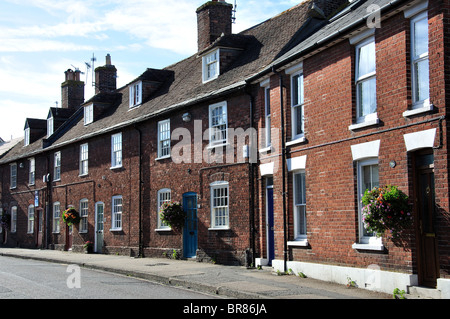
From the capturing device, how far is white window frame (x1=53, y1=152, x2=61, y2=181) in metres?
31.8

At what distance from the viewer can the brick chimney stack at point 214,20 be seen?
2340 centimetres

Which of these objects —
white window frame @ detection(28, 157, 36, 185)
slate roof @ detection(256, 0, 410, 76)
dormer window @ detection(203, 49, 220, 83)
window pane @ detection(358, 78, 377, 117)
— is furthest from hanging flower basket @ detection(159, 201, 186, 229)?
white window frame @ detection(28, 157, 36, 185)

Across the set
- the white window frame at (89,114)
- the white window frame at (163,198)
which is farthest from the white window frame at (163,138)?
the white window frame at (89,114)

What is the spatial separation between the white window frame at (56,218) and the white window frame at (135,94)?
28.3 feet

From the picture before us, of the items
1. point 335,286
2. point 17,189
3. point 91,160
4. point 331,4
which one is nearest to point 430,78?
point 335,286

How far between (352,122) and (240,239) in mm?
6423

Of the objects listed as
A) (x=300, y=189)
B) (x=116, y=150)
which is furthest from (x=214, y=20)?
(x=300, y=189)

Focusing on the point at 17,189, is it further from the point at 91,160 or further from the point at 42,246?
the point at 91,160

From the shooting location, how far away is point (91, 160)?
28062mm

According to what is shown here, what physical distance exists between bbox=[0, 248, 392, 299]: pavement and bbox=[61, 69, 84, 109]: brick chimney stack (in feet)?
67.6

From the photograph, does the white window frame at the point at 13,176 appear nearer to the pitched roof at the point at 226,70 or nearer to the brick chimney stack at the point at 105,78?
the brick chimney stack at the point at 105,78

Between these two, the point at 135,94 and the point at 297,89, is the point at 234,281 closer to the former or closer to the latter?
the point at 297,89

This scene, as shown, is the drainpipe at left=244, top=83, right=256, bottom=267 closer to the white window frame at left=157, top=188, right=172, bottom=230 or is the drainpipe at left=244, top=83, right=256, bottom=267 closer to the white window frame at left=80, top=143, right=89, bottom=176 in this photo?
the white window frame at left=157, top=188, right=172, bottom=230
